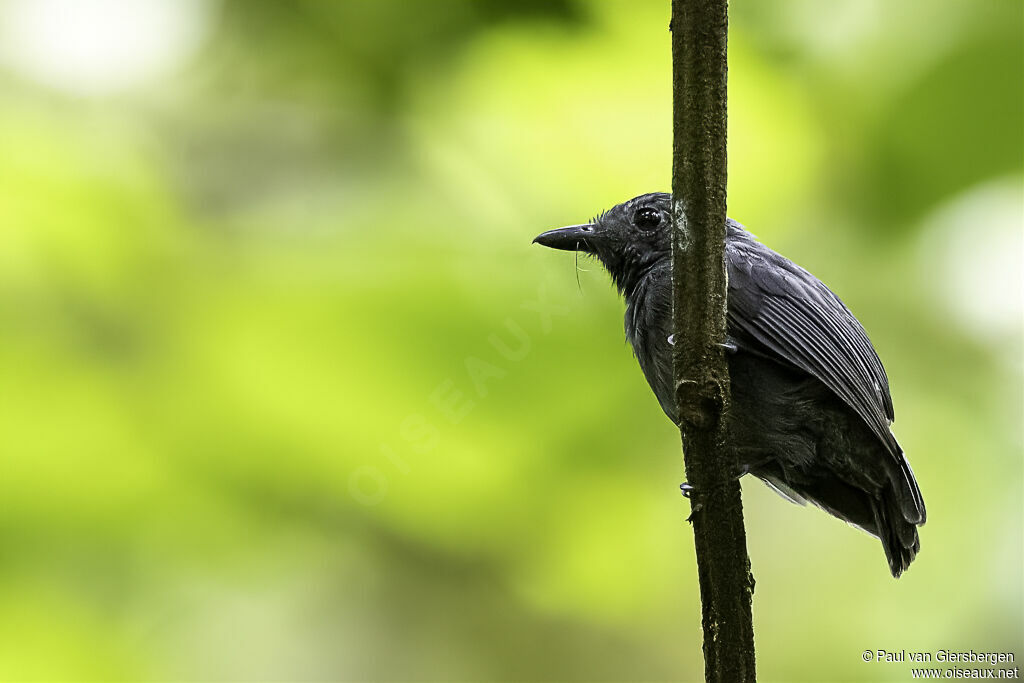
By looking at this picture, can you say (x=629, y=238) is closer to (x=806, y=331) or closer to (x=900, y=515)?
(x=806, y=331)

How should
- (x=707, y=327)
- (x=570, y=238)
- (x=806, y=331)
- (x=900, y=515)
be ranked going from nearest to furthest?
(x=707, y=327) → (x=806, y=331) → (x=900, y=515) → (x=570, y=238)

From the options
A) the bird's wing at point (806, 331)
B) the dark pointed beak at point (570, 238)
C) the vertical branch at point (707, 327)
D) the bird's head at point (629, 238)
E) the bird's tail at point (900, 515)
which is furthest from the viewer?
the dark pointed beak at point (570, 238)

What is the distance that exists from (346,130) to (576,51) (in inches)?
54.0

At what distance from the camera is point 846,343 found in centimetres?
350

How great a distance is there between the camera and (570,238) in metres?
4.05

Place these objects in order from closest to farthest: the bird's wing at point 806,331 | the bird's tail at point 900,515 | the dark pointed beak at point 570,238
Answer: the bird's wing at point 806,331 → the bird's tail at point 900,515 → the dark pointed beak at point 570,238

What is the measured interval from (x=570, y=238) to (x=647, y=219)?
34cm

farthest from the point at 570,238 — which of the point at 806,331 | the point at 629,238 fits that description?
the point at 806,331

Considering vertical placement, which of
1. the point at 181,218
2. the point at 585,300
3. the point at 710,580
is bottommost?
the point at 710,580

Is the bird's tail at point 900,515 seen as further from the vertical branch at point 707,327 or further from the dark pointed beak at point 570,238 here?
the dark pointed beak at point 570,238

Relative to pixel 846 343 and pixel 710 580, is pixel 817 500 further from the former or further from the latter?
pixel 710 580

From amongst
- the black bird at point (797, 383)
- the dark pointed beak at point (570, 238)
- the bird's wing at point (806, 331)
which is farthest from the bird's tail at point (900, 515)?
the dark pointed beak at point (570, 238)

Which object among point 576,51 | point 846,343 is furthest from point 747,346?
point 576,51

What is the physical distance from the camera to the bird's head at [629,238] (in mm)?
3822
